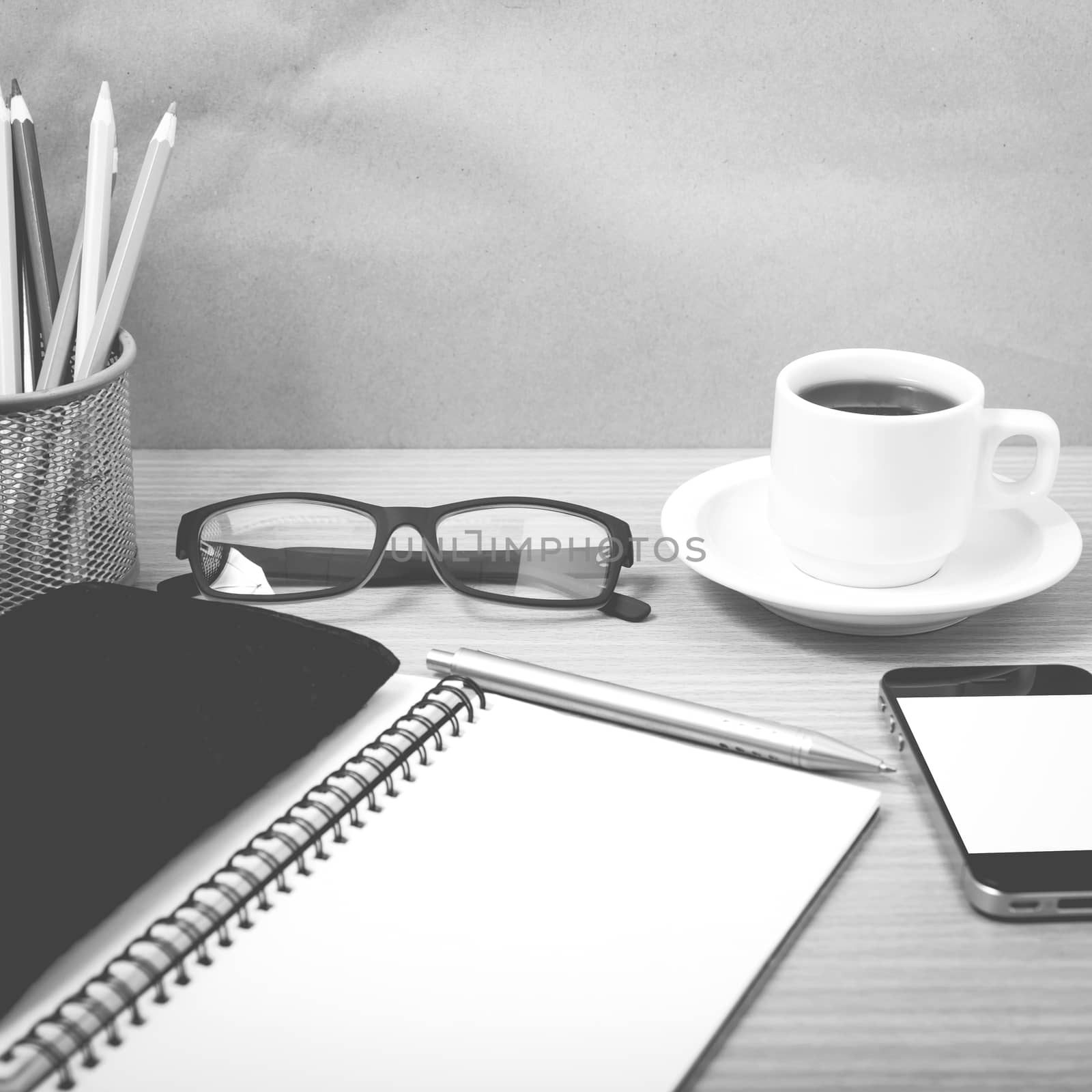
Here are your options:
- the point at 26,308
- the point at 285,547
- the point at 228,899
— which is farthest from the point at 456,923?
the point at 26,308

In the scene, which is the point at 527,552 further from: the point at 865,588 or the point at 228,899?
the point at 228,899

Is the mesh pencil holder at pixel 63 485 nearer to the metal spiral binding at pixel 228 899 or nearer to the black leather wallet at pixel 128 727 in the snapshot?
the black leather wallet at pixel 128 727

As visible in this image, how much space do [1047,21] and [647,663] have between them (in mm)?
454

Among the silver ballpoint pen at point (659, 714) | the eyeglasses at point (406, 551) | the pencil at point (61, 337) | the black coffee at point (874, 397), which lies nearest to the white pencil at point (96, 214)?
the pencil at point (61, 337)

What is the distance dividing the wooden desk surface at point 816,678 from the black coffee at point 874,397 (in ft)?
0.35

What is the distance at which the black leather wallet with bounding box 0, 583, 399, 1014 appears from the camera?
1.09ft

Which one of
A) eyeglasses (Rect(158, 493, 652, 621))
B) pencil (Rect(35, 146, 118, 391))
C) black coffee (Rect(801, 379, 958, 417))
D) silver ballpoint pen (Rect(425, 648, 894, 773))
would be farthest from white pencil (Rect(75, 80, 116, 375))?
black coffee (Rect(801, 379, 958, 417))

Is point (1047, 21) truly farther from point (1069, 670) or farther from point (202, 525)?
point (202, 525)

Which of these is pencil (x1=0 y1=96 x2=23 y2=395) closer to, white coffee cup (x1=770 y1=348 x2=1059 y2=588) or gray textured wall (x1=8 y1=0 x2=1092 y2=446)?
gray textured wall (x1=8 y1=0 x2=1092 y2=446)

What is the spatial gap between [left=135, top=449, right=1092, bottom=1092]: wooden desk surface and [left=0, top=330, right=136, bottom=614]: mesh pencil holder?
60 millimetres

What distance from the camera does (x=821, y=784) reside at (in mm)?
416

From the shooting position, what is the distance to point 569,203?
71 cm

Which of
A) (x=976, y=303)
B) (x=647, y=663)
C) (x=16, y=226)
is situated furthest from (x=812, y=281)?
(x=16, y=226)

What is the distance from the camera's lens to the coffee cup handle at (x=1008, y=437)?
1.70 feet
